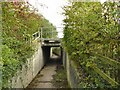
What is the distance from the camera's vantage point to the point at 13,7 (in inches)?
280

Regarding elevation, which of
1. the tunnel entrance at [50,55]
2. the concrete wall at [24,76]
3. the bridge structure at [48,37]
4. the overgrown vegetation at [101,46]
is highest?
the overgrown vegetation at [101,46]

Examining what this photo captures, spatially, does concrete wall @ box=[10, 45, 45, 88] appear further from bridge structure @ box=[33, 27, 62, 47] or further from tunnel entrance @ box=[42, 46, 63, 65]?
tunnel entrance @ box=[42, 46, 63, 65]

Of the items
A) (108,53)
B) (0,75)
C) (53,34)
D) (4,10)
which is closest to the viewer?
(108,53)

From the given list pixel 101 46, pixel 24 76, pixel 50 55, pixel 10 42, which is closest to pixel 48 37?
pixel 50 55

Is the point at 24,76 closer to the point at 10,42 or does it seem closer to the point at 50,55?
the point at 10,42

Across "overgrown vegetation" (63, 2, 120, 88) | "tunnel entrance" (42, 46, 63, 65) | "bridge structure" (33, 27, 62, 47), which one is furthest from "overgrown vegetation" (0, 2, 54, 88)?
"tunnel entrance" (42, 46, 63, 65)

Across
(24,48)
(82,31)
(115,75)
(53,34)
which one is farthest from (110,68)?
(53,34)

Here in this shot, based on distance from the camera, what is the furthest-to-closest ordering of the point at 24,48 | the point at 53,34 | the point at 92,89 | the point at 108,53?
the point at 53,34 → the point at 24,48 → the point at 92,89 → the point at 108,53

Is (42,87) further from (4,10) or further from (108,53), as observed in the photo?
(108,53)

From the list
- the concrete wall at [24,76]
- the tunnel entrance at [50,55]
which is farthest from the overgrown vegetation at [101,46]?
the tunnel entrance at [50,55]

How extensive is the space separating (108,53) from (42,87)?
21.7ft

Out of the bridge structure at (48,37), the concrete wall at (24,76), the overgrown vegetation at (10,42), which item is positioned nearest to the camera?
the overgrown vegetation at (10,42)

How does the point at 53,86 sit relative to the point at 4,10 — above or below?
below

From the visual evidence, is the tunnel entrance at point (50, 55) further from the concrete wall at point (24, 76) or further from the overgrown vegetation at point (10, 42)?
the overgrown vegetation at point (10, 42)
